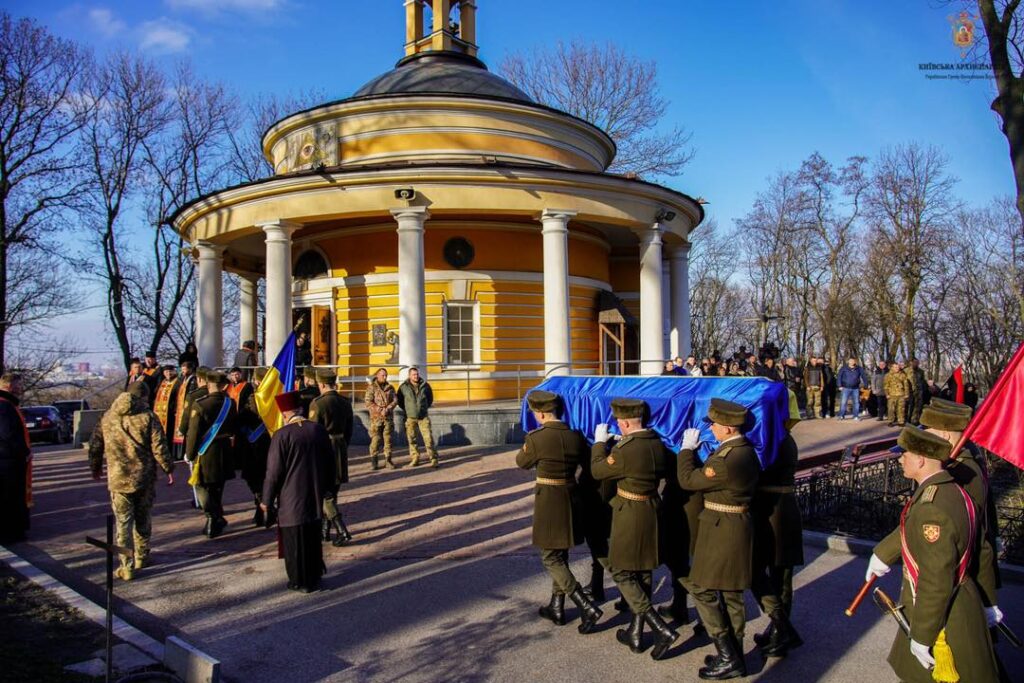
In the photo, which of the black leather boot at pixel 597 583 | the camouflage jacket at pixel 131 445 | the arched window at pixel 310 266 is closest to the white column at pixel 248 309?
the arched window at pixel 310 266

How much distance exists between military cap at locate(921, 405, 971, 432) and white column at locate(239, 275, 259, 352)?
2272 centimetres

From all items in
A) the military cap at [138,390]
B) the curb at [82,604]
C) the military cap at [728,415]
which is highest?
the military cap at [138,390]

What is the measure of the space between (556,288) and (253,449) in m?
9.15

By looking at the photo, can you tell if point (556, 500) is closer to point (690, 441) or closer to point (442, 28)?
point (690, 441)

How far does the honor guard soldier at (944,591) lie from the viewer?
350 centimetres

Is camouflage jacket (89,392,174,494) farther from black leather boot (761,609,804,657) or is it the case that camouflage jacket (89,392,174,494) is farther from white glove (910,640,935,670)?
white glove (910,640,935,670)

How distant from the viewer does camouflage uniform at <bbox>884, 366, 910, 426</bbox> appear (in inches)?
697

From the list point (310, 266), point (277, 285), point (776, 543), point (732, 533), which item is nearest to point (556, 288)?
point (277, 285)

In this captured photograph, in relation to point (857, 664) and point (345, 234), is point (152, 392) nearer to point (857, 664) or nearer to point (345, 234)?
point (345, 234)

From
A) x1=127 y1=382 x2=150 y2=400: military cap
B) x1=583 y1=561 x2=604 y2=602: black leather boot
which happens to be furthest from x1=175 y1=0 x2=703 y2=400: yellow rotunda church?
x1=583 y1=561 x2=604 y2=602: black leather boot

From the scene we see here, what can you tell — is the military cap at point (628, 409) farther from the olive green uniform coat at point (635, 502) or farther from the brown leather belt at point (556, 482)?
the brown leather belt at point (556, 482)

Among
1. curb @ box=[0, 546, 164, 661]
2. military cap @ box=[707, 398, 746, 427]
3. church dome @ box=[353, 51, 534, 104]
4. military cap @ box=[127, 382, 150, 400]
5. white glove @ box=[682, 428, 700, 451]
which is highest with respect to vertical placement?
church dome @ box=[353, 51, 534, 104]

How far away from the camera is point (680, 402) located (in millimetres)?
6270

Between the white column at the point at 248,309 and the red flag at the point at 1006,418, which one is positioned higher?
the white column at the point at 248,309
